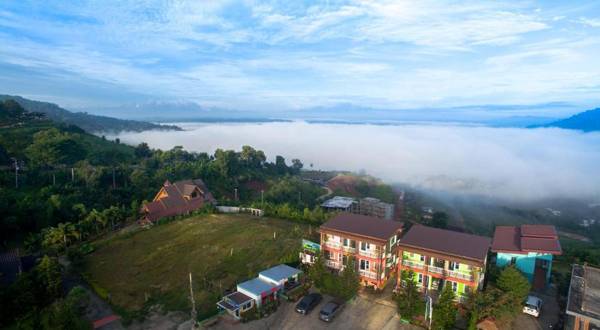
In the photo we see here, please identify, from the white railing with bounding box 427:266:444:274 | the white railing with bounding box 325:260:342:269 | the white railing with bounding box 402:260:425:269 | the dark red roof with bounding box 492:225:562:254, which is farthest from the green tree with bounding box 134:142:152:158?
the dark red roof with bounding box 492:225:562:254

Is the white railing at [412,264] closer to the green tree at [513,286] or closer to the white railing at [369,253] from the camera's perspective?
the white railing at [369,253]

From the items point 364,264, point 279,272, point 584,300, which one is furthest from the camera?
point 279,272

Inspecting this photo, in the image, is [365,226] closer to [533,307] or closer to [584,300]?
[533,307]

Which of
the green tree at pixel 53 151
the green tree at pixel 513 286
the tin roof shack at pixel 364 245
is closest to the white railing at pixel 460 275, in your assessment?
the green tree at pixel 513 286

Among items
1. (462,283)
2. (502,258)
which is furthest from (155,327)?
(502,258)

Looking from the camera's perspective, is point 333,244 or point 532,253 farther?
point 333,244

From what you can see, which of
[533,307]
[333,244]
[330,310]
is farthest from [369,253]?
[533,307]
